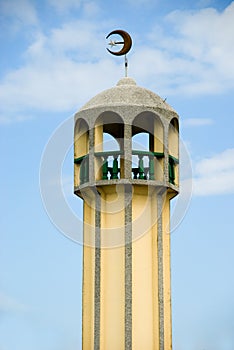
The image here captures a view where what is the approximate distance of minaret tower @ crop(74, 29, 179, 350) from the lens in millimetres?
24281

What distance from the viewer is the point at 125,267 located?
24297 mm

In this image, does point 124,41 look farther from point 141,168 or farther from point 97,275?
point 97,275

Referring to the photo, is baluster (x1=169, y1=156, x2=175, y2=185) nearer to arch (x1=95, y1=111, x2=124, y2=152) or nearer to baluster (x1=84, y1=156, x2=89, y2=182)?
arch (x1=95, y1=111, x2=124, y2=152)

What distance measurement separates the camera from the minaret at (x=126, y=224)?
24281 mm

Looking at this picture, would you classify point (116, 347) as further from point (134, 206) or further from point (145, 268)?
point (134, 206)

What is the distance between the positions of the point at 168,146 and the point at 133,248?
3.59 m

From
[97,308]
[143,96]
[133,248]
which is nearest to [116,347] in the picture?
[97,308]

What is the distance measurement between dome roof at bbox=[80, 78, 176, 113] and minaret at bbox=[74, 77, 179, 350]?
31mm

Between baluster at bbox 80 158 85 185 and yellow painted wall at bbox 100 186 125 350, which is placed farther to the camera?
baluster at bbox 80 158 85 185

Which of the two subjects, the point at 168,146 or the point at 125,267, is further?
the point at 168,146

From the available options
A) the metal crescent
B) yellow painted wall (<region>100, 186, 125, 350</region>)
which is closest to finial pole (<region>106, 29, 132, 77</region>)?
the metal crescent

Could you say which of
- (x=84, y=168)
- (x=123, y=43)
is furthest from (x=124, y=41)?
(x=84, y=168)

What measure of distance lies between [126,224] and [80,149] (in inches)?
126

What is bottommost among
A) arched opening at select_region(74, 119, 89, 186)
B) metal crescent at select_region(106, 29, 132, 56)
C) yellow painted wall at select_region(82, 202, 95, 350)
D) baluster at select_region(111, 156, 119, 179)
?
yellow painted wall at select_region(82, 202, 95, 350)
